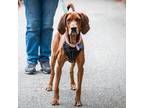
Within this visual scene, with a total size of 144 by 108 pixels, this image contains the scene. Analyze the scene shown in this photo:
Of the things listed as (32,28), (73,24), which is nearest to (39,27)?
(32,28)

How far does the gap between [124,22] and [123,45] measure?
6 cm

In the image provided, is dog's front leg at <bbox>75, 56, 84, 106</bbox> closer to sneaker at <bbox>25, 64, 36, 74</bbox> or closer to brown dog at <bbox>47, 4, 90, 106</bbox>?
brown dog at <bbox>47, 4, 90, 106</bbox>

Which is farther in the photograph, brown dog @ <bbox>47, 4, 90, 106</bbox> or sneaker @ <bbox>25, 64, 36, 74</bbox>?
sneaker @ <bbox>25, 64, 36, 74</bbox>

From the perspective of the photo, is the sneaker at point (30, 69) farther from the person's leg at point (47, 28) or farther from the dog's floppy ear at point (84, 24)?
the dog's floppy ear at point (84, 24)

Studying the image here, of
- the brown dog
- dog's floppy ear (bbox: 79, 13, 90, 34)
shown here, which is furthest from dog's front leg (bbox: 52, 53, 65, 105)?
dog's floppy ear (bbox: 79, 13, 90, 34)

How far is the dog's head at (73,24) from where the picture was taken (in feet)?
7.81

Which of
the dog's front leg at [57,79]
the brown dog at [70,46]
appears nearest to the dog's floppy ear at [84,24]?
the brown dog at [70,46]

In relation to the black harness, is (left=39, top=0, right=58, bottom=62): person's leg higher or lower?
higher

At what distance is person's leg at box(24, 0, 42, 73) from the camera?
2457mm

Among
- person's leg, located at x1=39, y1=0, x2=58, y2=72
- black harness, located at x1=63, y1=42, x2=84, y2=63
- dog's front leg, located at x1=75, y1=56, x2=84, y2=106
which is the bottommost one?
dog's front leg, located at x1=75, y1=56, x2=84, y2=106

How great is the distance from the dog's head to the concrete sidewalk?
0.03m

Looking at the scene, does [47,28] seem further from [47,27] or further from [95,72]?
[95,72]

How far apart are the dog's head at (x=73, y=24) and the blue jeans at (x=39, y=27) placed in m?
0.08

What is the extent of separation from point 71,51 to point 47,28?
0.32 ft
